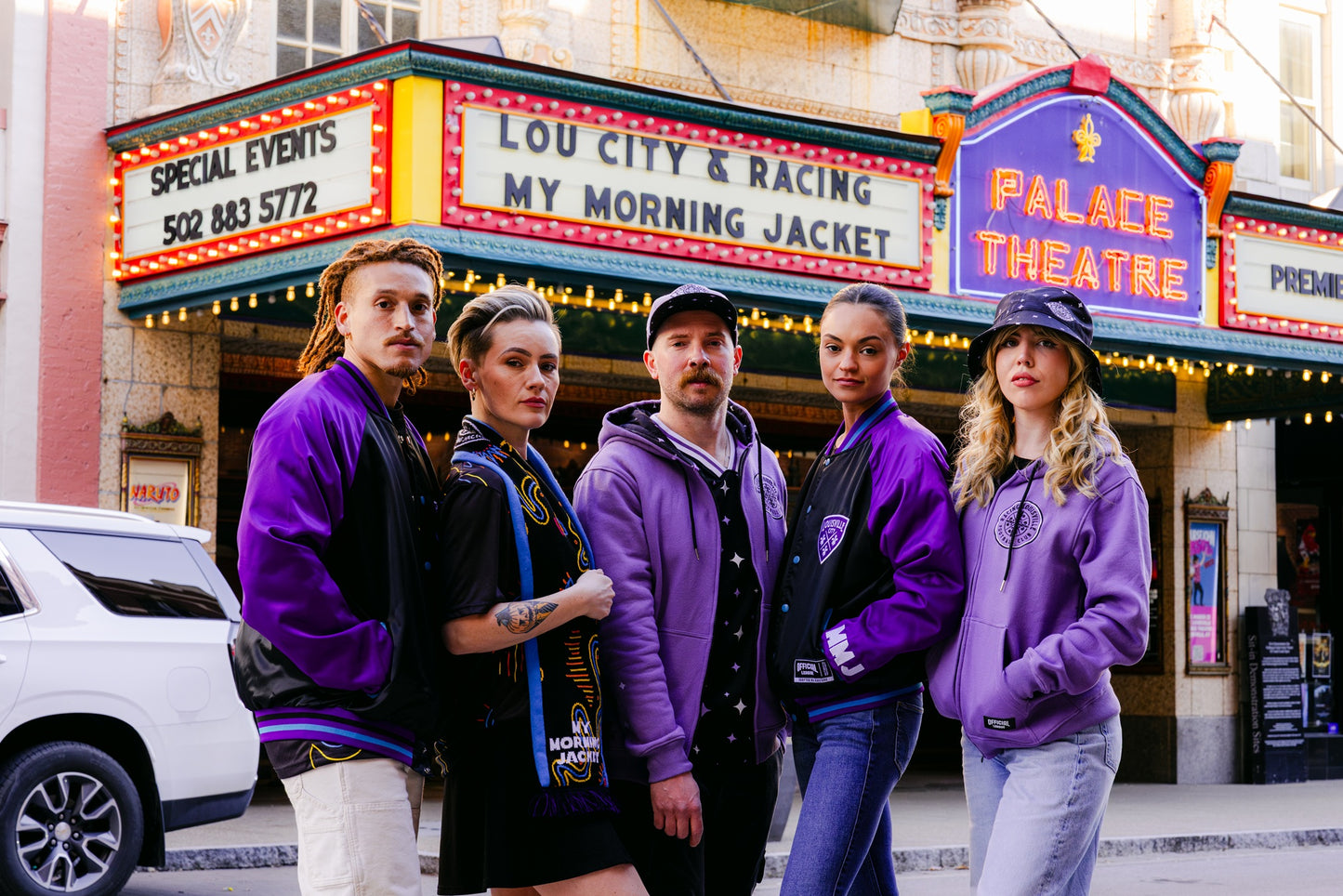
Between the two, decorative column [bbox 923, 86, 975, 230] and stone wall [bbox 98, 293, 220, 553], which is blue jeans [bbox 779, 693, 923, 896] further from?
stone wall [bbox 98, 293, 220, 553]

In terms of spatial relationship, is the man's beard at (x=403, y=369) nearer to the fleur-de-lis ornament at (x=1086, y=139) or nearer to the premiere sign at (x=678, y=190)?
the premiere sign at (x=678, y=190)

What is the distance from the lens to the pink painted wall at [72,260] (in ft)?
38.4

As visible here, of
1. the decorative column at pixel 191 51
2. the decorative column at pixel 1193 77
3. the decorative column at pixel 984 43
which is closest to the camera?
the decorative column at pixel 191 51

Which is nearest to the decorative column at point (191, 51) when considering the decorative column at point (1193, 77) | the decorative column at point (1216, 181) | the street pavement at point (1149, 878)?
the street pavement at point (1149, 878)

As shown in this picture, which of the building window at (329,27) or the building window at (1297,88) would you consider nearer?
the building window at (329,27)

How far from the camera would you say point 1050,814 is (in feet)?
13.0

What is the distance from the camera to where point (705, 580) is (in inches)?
166

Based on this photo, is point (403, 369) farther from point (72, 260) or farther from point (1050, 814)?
point (72, 260)

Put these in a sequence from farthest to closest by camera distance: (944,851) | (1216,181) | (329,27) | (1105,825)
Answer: (1216,181)
(329,27)
(1105,825)
(944,851)

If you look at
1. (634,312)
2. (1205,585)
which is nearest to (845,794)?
(634,312)

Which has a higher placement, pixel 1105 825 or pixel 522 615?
pixel 522 615

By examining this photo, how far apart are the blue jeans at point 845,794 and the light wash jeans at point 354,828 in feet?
3.65

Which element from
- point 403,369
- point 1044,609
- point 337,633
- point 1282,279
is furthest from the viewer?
point 1282,279

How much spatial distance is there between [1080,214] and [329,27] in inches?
246
